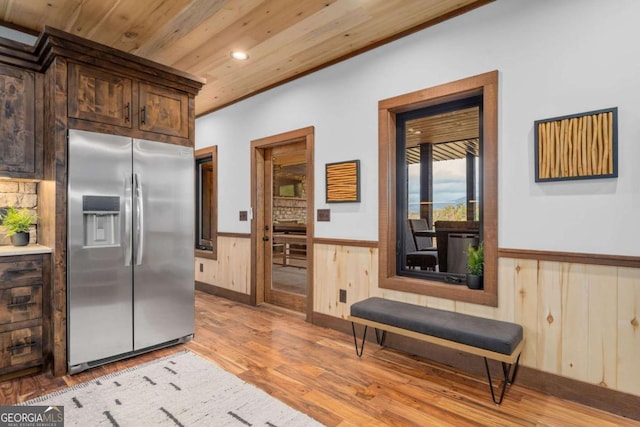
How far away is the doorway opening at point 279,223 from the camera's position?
13.8ft

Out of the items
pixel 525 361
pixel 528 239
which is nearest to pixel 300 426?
pixel 525 361

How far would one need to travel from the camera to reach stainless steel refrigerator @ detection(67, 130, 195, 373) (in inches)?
102

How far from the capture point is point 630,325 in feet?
6.78

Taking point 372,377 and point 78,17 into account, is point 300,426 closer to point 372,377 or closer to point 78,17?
point 372,377

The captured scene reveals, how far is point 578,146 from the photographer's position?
218cm

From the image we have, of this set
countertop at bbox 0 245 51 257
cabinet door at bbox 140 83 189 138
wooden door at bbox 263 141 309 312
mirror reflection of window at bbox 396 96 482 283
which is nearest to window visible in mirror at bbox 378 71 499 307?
mirror reflection of window at bbox 396 96 482 283

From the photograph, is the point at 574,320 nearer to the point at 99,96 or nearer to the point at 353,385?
the point at 353,385

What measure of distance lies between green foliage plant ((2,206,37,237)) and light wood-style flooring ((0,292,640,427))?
3.64ft

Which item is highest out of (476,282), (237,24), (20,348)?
(237,24)

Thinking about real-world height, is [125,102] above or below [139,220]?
above

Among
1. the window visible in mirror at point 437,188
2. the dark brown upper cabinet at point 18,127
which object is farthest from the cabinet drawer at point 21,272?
the window visible in mirror at point 437,188

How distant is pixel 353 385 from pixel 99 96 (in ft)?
9.55

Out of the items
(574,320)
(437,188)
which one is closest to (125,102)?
(437,188)

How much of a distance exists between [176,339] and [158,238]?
96 centimetres
